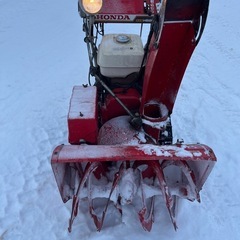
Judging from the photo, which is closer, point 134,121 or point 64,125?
point 134,121

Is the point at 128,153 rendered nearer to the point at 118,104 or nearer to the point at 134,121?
the point at 134,121

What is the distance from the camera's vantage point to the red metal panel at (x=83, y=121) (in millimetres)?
2119

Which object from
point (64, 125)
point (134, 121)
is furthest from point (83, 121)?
point (64, 125)

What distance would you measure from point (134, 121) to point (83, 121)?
39cm

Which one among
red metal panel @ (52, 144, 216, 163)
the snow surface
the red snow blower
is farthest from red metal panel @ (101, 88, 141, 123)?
the snow surface

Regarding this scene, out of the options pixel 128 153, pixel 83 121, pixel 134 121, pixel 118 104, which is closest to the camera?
pixel 128 153

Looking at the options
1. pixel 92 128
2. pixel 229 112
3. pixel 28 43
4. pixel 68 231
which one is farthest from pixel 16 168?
pixel 28 43

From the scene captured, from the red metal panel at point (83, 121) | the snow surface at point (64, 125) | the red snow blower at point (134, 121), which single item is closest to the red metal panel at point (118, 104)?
the red snow blower at point (134, 121)

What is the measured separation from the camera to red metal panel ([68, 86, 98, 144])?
2119mm

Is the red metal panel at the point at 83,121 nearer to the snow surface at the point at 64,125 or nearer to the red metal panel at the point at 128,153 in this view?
the red metal panel at the point at 128,153

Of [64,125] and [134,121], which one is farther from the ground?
[134,121]

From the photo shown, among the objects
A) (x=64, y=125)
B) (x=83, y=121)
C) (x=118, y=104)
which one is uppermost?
(x=83, y=121)

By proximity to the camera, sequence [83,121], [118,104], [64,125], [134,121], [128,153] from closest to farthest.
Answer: [128,153]
[83,121]
[134,121]
[118,104]
[64,125]

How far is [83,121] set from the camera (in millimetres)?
2115
